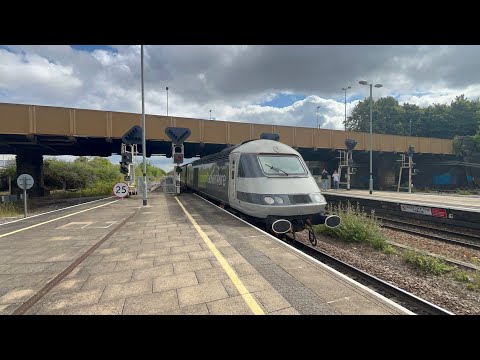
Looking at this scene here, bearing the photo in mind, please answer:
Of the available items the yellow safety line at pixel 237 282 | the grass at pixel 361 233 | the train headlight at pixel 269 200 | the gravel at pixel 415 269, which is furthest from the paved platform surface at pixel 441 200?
the yellow safety line at pixel 237 282

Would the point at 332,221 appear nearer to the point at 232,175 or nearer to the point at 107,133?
the point at 232,175

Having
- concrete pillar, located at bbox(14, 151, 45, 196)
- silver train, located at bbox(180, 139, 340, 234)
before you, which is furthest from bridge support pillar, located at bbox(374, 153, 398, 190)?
concrete pillar, located at bbox(14, 151, 45, 196)

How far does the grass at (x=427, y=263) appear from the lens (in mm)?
5980

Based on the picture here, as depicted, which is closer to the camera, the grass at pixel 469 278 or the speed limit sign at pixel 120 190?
the grass at pixel 469 278

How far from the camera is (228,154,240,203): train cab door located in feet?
29.0

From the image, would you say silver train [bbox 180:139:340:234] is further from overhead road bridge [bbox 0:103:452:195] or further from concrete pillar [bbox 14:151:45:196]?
concrete pillar [bbox 14:151:45:196]

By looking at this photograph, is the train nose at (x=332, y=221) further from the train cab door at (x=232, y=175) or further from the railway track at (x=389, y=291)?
the train cab door at (x=232, y=175)

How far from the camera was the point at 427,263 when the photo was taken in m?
6.15

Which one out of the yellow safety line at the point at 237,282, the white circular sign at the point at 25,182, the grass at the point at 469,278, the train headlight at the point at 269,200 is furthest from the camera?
the white circular sign at the point at 25,182

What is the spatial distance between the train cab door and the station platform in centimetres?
236

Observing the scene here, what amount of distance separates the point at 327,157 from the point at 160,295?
34.2m

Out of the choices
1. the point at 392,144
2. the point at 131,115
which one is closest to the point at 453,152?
the point at 392,144

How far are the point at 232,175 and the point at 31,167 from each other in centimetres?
2572

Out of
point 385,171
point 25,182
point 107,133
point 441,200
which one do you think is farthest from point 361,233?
point 385,171
